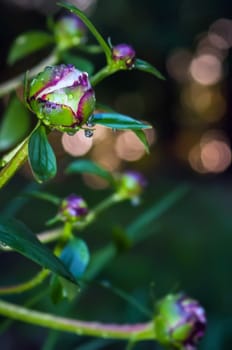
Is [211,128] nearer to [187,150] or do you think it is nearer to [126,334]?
[187,150]

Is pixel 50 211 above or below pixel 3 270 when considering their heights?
below

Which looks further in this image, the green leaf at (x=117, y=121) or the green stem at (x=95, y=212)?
the green stem at (x=95, y=212)

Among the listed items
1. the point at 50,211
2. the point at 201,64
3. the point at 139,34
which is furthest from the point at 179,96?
the point at 50,211

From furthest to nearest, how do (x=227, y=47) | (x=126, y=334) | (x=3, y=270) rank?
(x=227, y=47) → (x=3, y=270) → (x=126, y=334)

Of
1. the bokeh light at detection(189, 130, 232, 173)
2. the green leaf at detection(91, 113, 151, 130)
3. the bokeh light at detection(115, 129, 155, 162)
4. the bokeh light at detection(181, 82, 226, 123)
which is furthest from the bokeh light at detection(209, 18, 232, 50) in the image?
the green leaf at detection(91, 113, 151, 130)

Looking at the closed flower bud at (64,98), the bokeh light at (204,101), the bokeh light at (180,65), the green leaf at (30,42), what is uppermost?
the closed flower bud at (64,98)

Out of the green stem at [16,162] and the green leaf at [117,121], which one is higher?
the green stem at [16,162]

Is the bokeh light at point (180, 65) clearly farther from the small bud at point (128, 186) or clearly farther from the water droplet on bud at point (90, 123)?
the water droplet on bud at point (90, 123)

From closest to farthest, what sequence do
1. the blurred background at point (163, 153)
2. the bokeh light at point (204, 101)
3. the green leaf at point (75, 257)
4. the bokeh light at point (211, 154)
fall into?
1. the green leaf at point (75, 257)
2. the blurred background at point (163, 153)
3. the bokeh light at point (204, 101)
4. the bokeh light at point (211, 154)

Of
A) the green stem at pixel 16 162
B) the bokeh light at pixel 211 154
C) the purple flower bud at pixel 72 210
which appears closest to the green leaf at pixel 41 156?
the green stem at pixel 16 162
